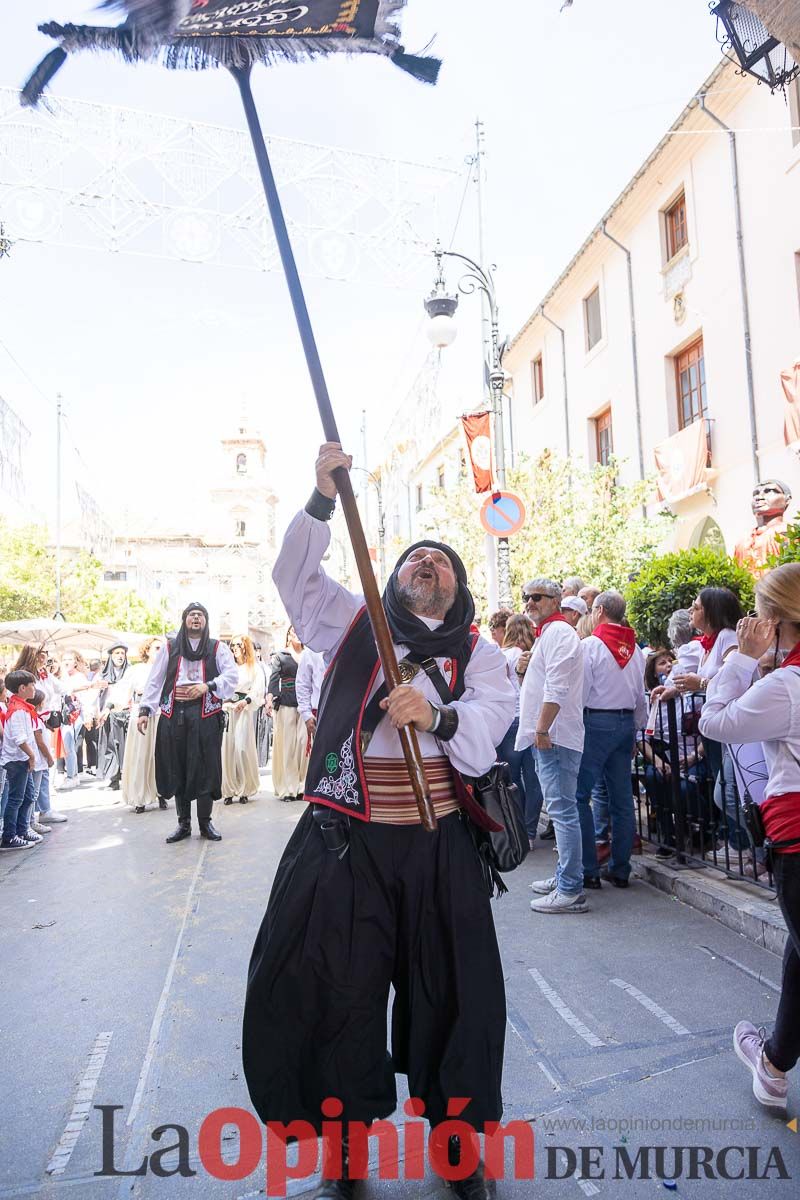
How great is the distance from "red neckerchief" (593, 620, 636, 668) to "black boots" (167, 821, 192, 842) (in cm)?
449

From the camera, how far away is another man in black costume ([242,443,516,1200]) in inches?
Answer: 100

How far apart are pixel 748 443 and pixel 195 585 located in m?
51.6

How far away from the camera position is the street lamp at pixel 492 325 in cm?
1095

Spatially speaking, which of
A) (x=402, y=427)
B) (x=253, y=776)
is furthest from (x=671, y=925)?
(x=402, y=427)

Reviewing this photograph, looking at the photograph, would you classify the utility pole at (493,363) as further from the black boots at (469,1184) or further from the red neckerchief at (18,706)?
the black boots at (469,1184)

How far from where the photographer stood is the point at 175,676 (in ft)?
27.0

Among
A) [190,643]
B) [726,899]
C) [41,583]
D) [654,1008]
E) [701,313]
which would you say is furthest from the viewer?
[41,583]

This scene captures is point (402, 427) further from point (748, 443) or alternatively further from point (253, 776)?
point (253, 776)

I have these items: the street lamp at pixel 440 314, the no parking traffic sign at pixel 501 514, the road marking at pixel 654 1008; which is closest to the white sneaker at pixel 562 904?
the road marking at pixel 654 1008

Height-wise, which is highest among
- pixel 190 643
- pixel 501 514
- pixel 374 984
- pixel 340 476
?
pixel 501 514

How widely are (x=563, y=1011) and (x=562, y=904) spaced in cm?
151

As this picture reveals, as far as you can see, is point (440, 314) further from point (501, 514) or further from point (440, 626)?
point (440, 626)

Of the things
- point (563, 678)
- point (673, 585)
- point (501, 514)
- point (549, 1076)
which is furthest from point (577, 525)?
point (549, 1076)

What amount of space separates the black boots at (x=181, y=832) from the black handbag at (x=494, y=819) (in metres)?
5.88
